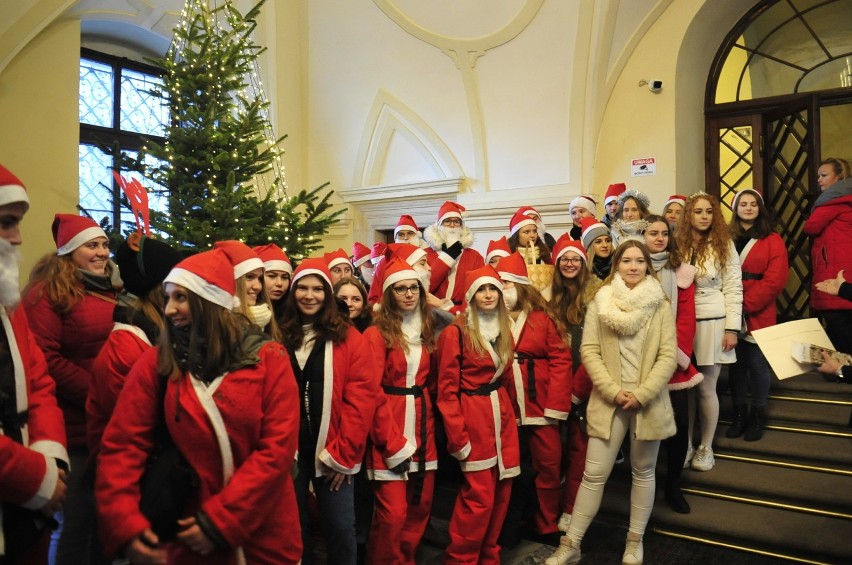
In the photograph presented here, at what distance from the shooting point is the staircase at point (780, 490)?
337 centimetres

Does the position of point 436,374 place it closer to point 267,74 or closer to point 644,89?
point 644,89

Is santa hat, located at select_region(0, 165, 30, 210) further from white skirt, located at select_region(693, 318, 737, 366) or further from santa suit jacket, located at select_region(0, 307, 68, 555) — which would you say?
white skirt, located at select_region(693, 318, 737, 366)

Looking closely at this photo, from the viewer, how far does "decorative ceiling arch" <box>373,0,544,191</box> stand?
713 cm

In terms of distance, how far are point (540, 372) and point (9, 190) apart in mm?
2675

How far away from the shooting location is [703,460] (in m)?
3.95

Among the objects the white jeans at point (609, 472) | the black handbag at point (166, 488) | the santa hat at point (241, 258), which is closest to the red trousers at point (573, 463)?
the white jeans at point (609, 472)

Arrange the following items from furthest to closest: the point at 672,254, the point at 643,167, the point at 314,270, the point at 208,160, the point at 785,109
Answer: the point at 643,167 < the point at 785,109 < the point at 208,160 < the point at 672,254 < the point at 314,270

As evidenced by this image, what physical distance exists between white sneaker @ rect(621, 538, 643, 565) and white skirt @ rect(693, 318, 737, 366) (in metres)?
1.23

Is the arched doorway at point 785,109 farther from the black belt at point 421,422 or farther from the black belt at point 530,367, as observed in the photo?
the black belt at point 421,422

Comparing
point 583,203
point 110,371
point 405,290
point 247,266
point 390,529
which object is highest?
point 583,203

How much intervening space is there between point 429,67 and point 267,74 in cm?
209

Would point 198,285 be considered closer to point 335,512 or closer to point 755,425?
point 335,512

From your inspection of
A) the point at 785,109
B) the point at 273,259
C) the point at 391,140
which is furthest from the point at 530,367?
the point at 391,140

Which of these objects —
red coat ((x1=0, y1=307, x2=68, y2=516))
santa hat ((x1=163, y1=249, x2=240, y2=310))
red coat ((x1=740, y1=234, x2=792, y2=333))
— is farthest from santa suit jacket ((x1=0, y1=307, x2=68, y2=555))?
red coat ((x1=740, y1=234, x2=792, y2=333))
